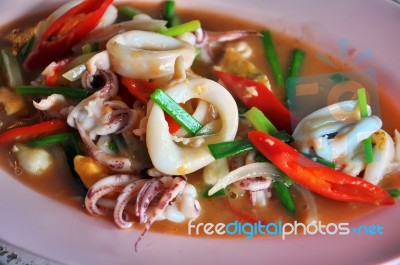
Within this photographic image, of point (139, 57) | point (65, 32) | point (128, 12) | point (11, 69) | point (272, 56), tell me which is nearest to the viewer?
point (139, 57)

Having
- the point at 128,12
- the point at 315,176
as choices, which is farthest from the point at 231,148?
the point at 128,12

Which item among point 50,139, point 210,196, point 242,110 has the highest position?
point 242,110

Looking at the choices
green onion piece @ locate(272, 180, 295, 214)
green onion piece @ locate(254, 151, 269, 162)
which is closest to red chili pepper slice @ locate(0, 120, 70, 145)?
green onion piece @ locate(254, 151, 269, 162)

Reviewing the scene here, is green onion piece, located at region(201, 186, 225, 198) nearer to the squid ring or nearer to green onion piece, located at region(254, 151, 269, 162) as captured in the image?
green onion piece, located at region(254, 151, 269, 162)

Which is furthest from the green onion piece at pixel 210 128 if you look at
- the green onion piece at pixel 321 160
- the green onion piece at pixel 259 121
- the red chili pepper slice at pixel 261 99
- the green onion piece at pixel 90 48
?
the green onion piece at pixel 90 48

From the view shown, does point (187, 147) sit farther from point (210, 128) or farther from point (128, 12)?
point (128, 12)

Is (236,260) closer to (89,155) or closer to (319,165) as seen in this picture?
(319,165)

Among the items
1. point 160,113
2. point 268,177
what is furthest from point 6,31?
point 268,177
